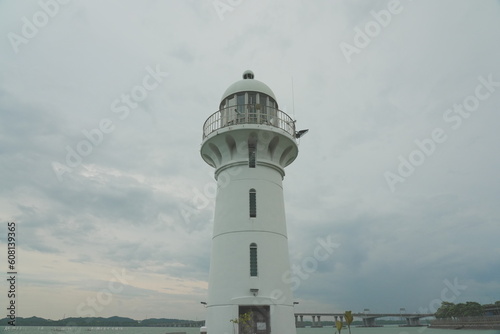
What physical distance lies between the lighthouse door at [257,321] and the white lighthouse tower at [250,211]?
40 millimetres

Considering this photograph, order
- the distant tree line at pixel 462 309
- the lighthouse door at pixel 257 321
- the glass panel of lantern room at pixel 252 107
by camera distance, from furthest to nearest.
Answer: the distant tree line at pixel 462 309 → the glass panel of lantern room at pixel 252 107 → the lighthouse door at pixel 257 321

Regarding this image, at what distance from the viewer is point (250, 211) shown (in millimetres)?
17484

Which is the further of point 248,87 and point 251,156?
point 248,87

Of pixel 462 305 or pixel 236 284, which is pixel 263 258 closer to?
pixel 236 284

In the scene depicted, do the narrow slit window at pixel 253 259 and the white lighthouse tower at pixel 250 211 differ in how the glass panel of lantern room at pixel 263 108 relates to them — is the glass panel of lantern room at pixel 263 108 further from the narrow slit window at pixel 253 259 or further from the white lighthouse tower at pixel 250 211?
the narrow slit window at pixel 253 259

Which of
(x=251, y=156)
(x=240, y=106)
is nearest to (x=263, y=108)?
(x=240, y=106)

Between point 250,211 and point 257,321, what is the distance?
4.90m

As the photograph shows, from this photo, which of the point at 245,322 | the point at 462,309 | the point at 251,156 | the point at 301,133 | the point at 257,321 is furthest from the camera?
the point at 462,309

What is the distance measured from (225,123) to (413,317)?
13886cm

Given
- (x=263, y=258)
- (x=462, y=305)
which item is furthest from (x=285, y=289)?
(x=462, y=305)

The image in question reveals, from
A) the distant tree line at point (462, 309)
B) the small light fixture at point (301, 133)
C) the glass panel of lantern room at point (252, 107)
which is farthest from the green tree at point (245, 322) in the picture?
the distant tree line at point (462, 309)

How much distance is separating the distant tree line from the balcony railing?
74274mm

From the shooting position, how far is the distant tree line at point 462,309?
236 feet

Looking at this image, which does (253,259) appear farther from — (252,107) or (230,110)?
(230,110)
